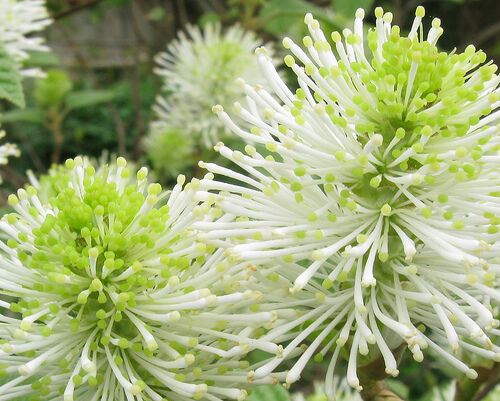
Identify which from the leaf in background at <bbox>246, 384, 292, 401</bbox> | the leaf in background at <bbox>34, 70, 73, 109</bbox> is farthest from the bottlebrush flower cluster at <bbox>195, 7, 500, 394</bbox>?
the leaf in background at <bbox>34, 70, 73, 109</bbox>

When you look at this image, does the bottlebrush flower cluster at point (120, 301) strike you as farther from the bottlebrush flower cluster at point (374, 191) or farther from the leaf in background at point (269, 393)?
the leaf in background at point (269, 393)

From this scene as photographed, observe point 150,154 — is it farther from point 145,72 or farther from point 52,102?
point 145,72

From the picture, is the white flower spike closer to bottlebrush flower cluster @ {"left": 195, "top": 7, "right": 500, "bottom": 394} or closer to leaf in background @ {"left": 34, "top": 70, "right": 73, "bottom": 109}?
bottlebrush flower cluster @ {"left": 195, "top": 7, "right": 500, "bottom": 394}

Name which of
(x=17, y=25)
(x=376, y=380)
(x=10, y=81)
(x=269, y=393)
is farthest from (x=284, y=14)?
(x=376, y=380)

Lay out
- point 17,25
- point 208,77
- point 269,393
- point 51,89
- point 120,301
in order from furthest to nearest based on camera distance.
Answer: point 51,89 < point 208,77 < point 17,25 < point 269,393 < point 120,301

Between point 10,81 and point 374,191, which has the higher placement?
point 374,191

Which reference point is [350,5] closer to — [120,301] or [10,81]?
[10,81]

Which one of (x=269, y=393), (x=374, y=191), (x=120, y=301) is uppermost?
(x=374, y=191)
